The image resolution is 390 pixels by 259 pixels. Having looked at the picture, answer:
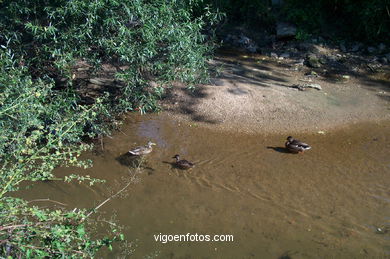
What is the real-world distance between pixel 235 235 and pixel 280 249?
67 cm

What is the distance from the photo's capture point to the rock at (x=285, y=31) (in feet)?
42.6

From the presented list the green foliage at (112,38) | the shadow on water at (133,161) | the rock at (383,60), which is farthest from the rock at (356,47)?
the shadow on water at (133,161)

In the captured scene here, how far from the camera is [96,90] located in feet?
31.8

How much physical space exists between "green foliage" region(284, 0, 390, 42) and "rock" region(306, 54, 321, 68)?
1.44 meters

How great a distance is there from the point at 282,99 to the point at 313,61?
2.63 metres

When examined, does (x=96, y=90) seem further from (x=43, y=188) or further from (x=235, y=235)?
(x=235, y=235)

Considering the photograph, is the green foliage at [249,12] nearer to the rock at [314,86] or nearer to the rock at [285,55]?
the rock at [285,55]

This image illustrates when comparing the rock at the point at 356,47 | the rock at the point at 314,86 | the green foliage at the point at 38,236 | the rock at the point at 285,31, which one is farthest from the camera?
the rock at the point at 285,31

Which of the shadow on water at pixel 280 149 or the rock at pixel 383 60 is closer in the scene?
the shadow on water at pixel 280 149

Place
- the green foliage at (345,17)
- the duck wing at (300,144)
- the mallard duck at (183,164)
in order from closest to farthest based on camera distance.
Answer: the mallard duck at (183,164)
the duck wing at (300,144)
the green foliage at (345,17)

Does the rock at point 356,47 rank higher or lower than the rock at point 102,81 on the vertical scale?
higher

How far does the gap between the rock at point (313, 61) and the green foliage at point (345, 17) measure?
144cm

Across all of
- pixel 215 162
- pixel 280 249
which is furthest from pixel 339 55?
pixel 280 249

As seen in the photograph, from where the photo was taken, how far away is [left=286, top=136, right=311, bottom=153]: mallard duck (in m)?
7.97
